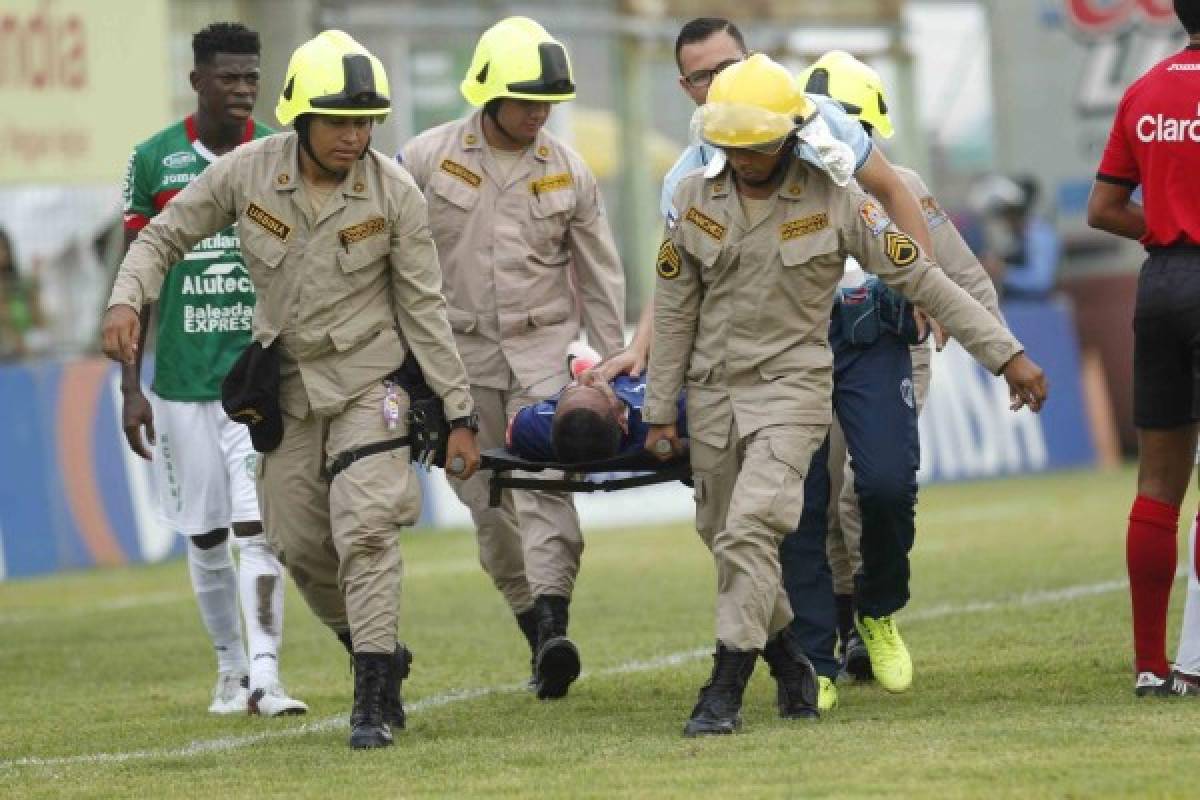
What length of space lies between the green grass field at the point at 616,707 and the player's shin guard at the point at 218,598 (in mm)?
278

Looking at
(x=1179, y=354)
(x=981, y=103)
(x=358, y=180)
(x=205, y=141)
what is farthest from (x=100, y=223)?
(x=981, y=103)

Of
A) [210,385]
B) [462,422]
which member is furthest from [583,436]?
[210,385]

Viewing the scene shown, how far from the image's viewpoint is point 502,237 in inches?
374

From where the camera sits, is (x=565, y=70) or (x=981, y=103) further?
(x=981, y=103)

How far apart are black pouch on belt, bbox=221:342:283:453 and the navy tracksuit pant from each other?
68.3 inches

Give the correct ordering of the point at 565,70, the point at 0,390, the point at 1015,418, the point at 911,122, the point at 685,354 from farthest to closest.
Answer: the point at 911,122, the point at 1015,418, the point at 0,390, the point at 565,70, the point at 685,354

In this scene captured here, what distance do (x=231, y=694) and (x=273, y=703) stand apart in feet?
1.30

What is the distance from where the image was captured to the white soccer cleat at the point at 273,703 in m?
9.19

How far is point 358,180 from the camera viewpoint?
8.20m

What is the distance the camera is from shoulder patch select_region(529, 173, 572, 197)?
952cm

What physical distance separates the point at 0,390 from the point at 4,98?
86.4 inches

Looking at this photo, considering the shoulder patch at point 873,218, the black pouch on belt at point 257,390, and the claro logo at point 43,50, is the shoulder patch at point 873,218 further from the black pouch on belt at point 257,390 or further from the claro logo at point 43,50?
the claro logo at point 43,50

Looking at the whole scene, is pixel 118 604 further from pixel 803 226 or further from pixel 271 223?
pixel 803 226

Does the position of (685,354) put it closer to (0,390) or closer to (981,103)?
(0,390)
